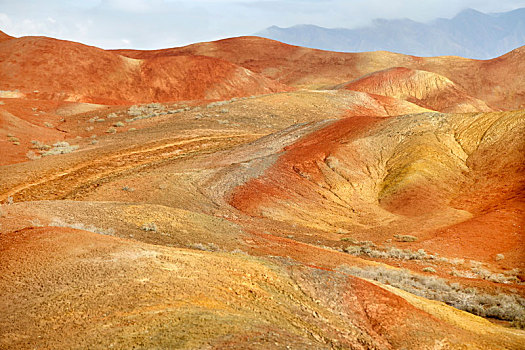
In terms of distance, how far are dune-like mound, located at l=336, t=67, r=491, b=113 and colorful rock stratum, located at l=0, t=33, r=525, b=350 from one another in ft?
60.0

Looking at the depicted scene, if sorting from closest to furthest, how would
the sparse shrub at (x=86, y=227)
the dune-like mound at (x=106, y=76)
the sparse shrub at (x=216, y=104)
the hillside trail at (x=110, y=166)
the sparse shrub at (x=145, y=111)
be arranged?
1. the sparse shrub at (x=86, y=227)
2. the hillside trail at (x=110, y=166)
3. the sparse shrub at (x=145, y=111)
4. the sparse shrub at (x=216, y=104)
5. the dune-like mound at (x=106, y=76)

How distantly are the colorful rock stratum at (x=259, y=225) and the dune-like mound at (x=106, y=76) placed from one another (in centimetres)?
286

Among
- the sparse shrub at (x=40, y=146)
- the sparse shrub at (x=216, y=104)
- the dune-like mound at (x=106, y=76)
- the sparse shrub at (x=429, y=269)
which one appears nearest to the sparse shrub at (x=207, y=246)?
the sparse shrub at (x=429, y=269)

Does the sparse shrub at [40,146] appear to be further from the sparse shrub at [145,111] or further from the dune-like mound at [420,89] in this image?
the dune-like mound at [420,89]

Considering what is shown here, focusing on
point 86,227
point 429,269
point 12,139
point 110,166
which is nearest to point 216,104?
point 12,139

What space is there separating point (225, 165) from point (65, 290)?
1865 cm

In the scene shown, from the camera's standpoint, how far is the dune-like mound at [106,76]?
61219mm

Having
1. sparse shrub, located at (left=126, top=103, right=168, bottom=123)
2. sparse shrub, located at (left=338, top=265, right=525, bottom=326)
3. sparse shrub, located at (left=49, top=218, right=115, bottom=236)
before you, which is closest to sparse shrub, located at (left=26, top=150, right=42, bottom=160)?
sparse shrub, located at (left=126, top=103, right=168, bottom=123)

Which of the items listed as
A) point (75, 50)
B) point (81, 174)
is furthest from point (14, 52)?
point (81, 174)

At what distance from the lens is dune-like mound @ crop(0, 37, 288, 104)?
6122cm

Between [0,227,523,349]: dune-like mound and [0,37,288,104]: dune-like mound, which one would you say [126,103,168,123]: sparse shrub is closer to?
[0,37,288,104]: dune-like mound

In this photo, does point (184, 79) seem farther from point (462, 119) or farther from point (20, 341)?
point (20, 341)

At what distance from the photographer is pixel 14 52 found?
6538cm

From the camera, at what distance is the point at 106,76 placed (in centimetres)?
6644
